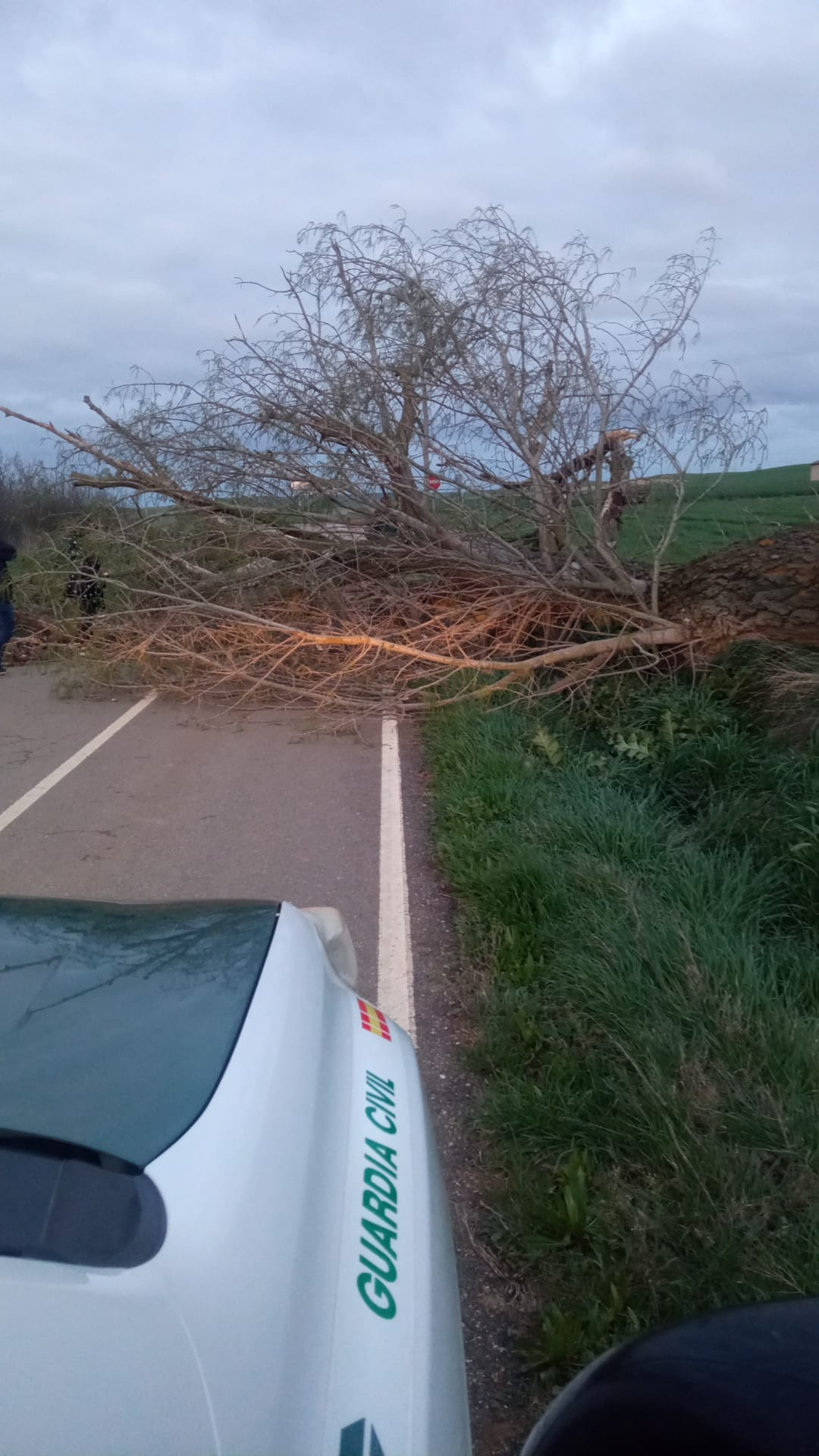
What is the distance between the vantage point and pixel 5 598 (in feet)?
38.3

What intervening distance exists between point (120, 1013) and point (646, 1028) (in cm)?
204

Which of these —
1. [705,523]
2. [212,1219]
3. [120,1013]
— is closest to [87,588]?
[705,523]

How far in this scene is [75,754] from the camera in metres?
8.05

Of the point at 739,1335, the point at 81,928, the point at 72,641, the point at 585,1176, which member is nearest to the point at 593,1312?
the point at 585,1176

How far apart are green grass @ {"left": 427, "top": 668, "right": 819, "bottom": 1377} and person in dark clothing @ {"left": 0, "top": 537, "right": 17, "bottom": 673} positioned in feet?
22.7

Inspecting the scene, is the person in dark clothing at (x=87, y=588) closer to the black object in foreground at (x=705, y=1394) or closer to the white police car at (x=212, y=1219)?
the white police car at (x=212, y=1219)

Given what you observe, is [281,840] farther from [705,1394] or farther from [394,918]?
[705,1394]

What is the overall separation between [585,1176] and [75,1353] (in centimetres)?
199

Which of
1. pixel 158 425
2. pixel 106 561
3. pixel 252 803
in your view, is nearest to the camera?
pixel 252 803

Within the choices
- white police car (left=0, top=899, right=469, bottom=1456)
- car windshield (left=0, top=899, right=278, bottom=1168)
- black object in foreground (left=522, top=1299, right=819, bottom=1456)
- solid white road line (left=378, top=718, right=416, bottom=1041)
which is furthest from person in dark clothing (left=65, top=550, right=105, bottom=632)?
black object in foreground (left=522, top=1299, right=819, bottom=1456)

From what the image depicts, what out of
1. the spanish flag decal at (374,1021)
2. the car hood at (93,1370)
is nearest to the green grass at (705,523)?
the spanish flag decal at (374,1021)

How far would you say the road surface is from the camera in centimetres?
327

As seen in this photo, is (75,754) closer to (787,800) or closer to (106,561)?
(106,561)

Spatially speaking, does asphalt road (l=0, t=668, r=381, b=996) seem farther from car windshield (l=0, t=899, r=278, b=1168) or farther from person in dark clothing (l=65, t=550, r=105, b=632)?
person in dark clothing (l=65, t=550, r=105, b=632)
